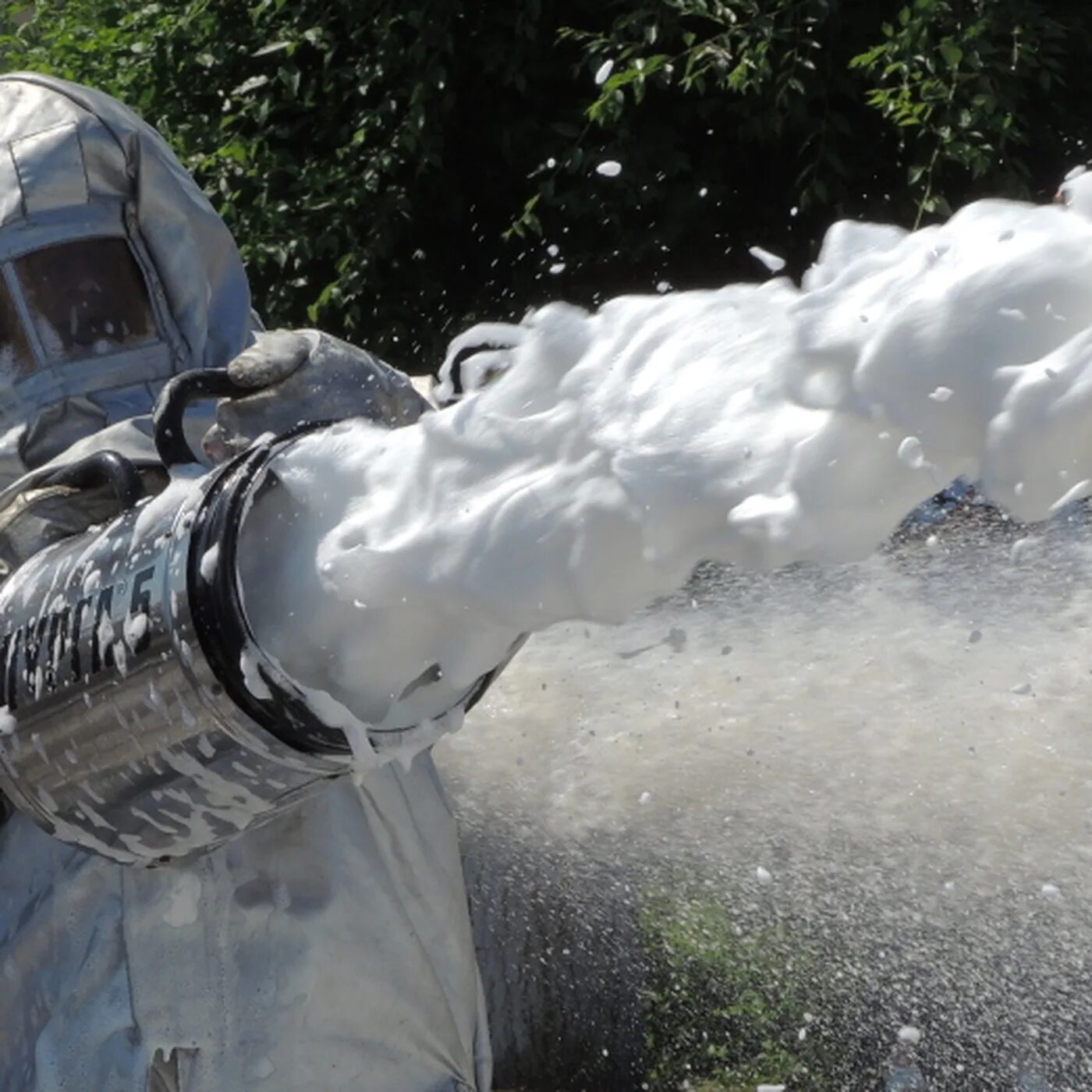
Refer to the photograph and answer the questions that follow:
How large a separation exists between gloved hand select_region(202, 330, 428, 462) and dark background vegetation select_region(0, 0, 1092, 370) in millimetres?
2435

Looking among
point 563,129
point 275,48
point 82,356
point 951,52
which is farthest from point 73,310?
point 275,48

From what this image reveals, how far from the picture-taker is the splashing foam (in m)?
1.40

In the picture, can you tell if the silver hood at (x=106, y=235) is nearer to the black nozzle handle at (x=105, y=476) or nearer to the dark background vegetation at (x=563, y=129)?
the black nozzle handle at (x=105, y=476)

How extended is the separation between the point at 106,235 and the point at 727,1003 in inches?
119

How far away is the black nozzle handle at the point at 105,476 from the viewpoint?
7.30 feet

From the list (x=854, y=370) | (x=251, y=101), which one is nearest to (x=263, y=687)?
(x=854, y=370)

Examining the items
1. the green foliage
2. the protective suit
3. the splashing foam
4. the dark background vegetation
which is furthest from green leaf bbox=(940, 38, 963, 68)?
the splashing foam

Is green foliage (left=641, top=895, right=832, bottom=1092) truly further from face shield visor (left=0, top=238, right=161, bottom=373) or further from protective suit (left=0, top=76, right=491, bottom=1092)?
face shield visor (left=0, top=238, right=161, bottom=373)

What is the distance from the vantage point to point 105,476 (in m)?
2.27

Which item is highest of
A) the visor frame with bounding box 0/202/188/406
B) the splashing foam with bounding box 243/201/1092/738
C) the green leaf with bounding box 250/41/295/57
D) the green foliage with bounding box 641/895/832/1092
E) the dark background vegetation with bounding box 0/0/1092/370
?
the splashing foam with bounding box 243/201/1092/738

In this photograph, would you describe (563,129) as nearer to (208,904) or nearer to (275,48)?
(275,48)

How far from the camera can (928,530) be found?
4.69m

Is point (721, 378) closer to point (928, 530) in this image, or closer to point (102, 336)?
point (102, 336)

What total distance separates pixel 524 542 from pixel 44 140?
1.43m
